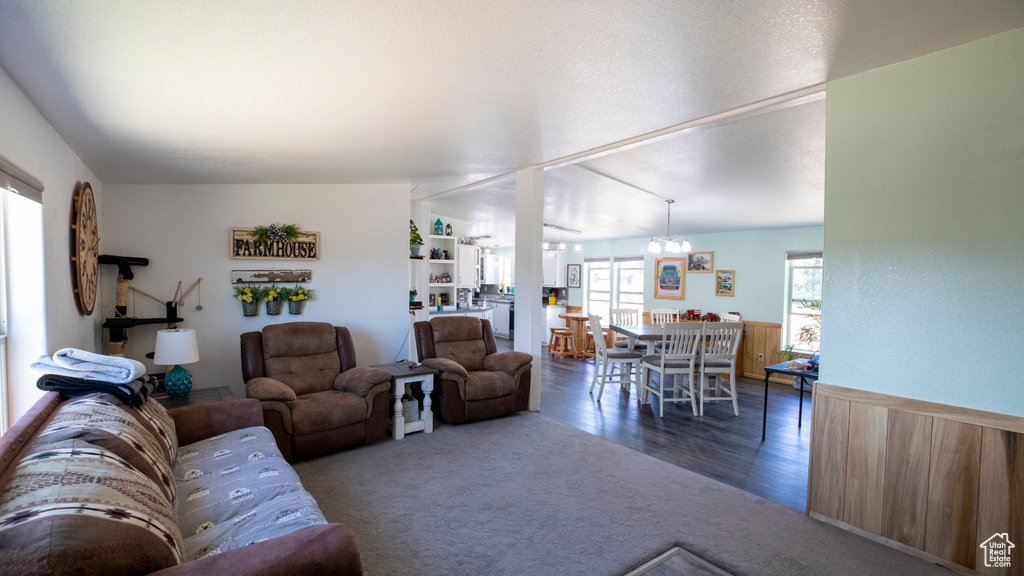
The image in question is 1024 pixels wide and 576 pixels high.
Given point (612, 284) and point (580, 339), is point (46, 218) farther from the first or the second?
point (612, 284)

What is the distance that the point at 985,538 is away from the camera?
6.64ft

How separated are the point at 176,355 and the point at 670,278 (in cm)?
704

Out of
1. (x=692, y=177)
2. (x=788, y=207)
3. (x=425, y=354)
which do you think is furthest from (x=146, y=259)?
(x=788, y=207)

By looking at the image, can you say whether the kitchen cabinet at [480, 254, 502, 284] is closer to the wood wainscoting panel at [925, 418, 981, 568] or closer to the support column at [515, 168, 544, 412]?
the support column at [515, 168, 544, 412]

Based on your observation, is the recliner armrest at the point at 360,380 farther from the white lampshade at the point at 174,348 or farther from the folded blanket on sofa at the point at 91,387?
the folded blanket on sofa at the point at 91,387

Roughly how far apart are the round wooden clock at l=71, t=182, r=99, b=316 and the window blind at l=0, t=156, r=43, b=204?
74 cm

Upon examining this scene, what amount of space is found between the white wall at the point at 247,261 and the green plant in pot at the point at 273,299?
151mm

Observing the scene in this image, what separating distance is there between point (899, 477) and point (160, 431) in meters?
3.59

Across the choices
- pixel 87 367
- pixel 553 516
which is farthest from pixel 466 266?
pixel 87 367

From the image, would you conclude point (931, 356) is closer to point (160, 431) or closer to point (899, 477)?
point (899, 477)

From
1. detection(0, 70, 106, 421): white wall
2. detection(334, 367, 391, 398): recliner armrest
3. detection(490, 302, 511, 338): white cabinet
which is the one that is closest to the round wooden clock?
detection(0, 70, 106, 421): white wall

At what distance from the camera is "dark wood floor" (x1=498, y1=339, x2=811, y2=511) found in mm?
3212

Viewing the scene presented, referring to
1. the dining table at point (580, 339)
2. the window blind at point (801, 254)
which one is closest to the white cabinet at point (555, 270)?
the dining table at point (580, 339)

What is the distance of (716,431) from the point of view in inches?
165
